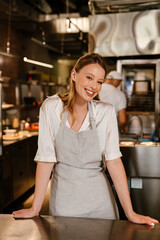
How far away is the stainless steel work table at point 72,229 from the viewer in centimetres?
117

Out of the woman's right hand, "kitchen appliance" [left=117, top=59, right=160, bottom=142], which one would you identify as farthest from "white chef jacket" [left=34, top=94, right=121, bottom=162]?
"kitchen appliance" [left=117, top=59, right=160, bottom=142]

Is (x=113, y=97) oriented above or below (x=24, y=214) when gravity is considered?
above

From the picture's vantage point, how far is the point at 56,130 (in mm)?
1617

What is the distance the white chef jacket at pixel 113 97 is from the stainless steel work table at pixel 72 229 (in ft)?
8.86

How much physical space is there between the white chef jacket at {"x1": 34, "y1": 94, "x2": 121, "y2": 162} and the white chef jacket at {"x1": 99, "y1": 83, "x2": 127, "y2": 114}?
2.29m

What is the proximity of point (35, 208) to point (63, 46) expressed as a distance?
5314 mm

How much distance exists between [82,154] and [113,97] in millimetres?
2428

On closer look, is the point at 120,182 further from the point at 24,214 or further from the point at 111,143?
the point at 24,214

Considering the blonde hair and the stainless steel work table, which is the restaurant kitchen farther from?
the stainless steel work table

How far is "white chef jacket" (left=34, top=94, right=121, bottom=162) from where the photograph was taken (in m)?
1.59

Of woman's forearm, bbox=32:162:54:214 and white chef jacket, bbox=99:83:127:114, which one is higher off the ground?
white chef jacket, bbox=99:83:127:114

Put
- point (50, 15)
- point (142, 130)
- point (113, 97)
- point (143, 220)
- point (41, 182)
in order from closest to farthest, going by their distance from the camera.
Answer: point (143, 220)
point (41, 182)
point (142, 130)
point (113, 97)
point (50, 15)

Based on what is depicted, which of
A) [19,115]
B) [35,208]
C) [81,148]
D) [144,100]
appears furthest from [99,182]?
[19,115]

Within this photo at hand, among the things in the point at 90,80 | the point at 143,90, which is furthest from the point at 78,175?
the point at 143,90
